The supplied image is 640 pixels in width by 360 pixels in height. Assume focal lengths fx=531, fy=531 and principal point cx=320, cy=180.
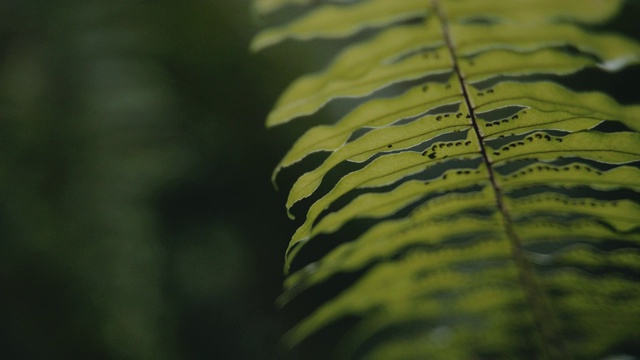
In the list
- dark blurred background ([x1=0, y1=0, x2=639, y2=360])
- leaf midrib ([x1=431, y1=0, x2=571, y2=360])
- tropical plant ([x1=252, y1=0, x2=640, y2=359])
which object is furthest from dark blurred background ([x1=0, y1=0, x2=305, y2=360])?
leaf midrib ([x1=431, y1=0, x2=571, y2=360])

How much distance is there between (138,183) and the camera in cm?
186

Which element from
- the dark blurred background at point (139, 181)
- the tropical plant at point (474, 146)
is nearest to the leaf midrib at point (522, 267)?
the tropical plant at point (474, 146)

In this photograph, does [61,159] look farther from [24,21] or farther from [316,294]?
[316,294]

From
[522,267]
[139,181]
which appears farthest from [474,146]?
[139,181]

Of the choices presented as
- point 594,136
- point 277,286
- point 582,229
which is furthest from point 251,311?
point 594,136

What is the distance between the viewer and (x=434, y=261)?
1.08 m

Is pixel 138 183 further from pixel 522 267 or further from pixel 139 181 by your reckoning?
pixel 522 267

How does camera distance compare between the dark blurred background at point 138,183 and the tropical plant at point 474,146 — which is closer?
the tropical plant at point 474,146

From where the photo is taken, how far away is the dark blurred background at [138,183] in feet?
5.69

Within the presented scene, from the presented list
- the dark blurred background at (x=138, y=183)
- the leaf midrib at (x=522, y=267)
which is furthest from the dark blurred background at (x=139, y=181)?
the leaf midrib at (x=522, y=267)

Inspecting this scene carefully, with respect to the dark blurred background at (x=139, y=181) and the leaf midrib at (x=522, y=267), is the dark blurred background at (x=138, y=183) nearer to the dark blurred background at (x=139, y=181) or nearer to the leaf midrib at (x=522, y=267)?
the dark blurred background at (x=139, y=181)

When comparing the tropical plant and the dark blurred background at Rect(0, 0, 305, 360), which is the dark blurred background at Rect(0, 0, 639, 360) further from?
the tropical plant

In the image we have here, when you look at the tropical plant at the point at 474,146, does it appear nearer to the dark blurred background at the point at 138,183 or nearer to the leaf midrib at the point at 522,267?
the leaf midrib at the point at 522,267

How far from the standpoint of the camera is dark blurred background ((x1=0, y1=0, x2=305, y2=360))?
5.69 ft
